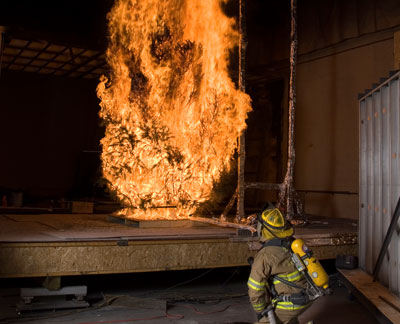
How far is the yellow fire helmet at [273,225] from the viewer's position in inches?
168

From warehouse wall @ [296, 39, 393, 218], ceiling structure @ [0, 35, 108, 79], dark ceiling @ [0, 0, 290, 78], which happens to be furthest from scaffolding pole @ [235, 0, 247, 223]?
ceiling structure @ [0, 35, 108, 79]

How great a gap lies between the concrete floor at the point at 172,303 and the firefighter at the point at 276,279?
6.03ft

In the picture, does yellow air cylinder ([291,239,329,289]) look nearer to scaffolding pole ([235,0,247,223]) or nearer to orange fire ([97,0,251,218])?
scaffolding pole ([235,0,247,223])

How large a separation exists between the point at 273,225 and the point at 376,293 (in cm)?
208

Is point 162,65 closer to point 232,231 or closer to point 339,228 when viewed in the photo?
point 232,231

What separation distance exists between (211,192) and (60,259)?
3814 mm

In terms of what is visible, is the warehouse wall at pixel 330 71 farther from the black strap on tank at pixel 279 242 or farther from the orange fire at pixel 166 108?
the black strap on tank at pixel 279 242

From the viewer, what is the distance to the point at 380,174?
19.2ft

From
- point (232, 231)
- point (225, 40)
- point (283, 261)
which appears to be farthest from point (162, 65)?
point (283, 261)

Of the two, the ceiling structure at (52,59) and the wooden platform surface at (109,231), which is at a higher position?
the ceiling structure at (52,59)

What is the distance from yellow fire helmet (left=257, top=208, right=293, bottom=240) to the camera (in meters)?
4.27

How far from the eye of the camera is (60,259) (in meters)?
5.59

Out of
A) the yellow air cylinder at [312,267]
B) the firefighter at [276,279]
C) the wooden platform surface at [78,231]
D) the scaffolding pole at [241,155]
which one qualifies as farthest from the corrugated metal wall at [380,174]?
the scaffolding pole at [241,155]

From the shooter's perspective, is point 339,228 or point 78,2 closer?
point 339,228
